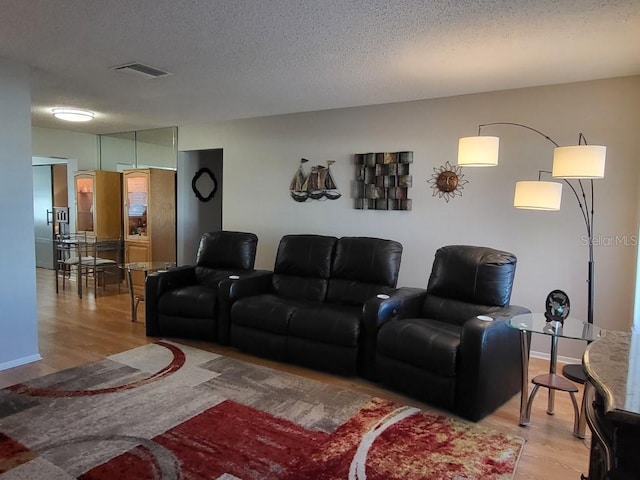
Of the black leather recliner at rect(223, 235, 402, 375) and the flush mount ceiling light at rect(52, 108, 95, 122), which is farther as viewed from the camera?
the flush mount ceiling light at rect(52, 108, 95, 122)

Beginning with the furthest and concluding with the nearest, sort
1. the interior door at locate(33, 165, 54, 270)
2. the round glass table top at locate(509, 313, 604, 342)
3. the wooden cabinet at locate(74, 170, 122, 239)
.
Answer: the interior door at locate(33, 165, 54, 270) < the wooden cabinet at locate(74, 170, 122, 239) < the round glass table top at locate(509, 313, 604, 342)

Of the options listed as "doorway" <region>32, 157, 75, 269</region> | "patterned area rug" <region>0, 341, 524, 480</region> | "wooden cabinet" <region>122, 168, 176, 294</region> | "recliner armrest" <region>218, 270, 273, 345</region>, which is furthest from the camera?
"doorway" <region>32, 157, 75, 269</region>

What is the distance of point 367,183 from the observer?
15.4 feet

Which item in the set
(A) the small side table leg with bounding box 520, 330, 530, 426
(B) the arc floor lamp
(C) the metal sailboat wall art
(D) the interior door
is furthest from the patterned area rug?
(D) the interior door

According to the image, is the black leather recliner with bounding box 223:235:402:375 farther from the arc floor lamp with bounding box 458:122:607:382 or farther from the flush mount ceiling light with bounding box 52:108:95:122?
the flush mount ceiling light with bounding box 52:108:95:122

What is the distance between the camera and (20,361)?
3512 mm

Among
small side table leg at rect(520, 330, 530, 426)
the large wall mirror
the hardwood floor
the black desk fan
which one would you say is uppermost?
the large wall mirror

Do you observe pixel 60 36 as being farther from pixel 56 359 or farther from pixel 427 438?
pixel 427 438

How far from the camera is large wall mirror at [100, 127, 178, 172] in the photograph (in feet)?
21.4

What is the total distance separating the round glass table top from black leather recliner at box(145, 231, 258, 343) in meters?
2.46

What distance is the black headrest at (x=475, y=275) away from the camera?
3211 mm

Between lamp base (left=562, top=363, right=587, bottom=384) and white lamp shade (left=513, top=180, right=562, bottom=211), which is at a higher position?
white lamp shade (left=513, top=180, right=562, bottom=211)

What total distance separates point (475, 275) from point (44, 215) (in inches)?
316

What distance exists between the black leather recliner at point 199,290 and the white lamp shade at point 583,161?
2886 mm
